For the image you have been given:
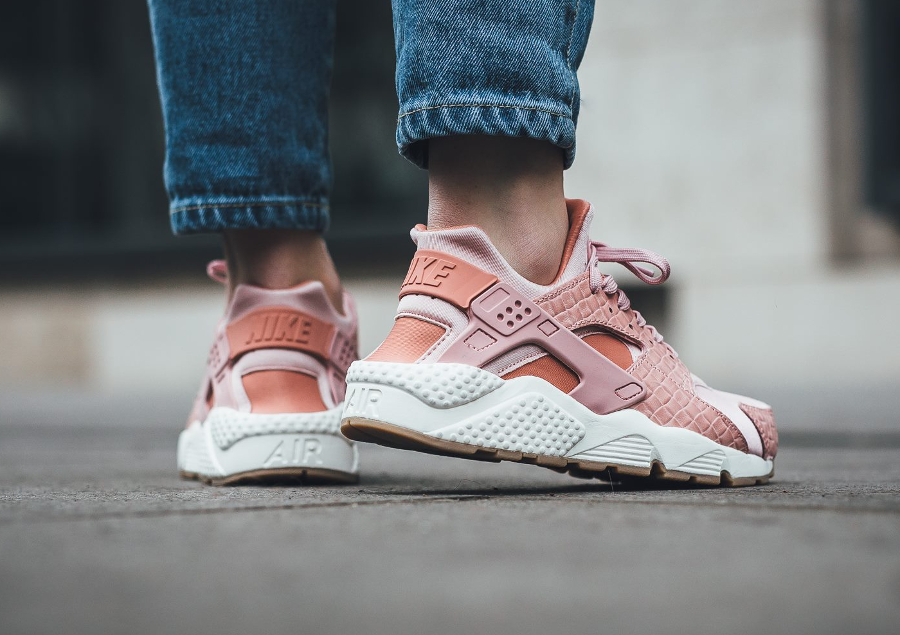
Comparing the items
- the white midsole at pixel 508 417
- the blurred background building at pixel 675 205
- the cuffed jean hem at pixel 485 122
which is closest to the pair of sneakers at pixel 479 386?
the white midsole at pixel 508 417

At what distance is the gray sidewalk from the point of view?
0.55 m

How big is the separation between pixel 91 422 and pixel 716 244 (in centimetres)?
303

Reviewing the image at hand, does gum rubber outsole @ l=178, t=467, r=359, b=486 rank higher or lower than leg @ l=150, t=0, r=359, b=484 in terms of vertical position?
lower

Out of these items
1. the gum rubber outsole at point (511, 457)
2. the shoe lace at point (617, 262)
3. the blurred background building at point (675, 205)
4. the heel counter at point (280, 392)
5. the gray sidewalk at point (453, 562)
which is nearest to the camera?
the gray sidewalk at point (453, 562)

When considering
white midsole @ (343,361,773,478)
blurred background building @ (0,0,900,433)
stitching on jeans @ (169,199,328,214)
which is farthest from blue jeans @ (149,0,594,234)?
blurred background building @ (0,0,900,433)

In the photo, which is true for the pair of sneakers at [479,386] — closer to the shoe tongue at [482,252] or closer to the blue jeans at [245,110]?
the shoe tongue at [482,252]

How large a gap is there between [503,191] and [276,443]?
0.45 meters

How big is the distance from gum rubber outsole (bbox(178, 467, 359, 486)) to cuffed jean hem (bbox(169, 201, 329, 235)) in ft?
1.14

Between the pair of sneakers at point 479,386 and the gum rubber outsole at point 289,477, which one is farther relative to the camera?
the gum rubber outsole at point 289,477

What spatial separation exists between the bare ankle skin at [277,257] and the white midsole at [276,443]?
203 millimetres

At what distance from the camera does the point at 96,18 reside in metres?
6.33

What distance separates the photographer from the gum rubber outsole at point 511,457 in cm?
112

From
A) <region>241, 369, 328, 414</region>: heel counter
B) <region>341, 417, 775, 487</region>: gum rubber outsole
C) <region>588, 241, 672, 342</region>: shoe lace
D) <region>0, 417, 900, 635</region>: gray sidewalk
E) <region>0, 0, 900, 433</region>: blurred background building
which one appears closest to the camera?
<region>0, 417, 900, 635</region>: gray sidewalk

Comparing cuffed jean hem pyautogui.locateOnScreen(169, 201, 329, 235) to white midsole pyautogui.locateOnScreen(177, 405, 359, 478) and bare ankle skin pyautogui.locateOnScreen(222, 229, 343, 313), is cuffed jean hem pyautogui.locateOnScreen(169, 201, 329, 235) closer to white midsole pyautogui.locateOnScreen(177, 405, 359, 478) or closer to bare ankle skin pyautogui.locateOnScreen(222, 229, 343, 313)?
bare ankle skin pyautogui.locateOnScreen(222, 229, 343, 313)
